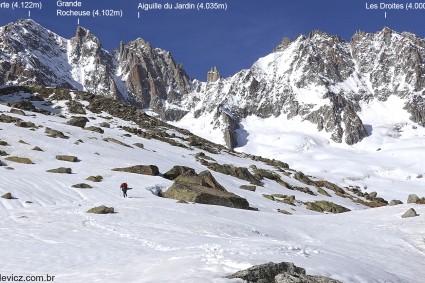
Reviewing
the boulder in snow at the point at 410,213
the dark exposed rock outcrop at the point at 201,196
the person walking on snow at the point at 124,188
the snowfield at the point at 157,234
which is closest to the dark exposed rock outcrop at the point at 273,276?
the snowfield at the point at 157,234

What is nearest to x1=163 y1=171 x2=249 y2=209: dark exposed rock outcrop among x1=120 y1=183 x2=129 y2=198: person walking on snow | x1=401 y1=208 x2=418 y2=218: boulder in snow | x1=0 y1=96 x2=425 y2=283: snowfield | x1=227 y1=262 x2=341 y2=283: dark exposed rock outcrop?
x1=0 y1=96 x2=425 y2=283: snowfield

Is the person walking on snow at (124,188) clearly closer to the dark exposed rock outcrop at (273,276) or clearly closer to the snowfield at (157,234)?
the snowfield at (157,234)

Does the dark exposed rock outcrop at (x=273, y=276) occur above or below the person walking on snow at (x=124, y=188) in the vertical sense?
below

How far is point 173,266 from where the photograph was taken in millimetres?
12867

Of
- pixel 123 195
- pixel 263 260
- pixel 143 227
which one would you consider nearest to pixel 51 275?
pixel 263 260

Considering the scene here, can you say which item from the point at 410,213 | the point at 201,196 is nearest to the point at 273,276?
the point at 201,196

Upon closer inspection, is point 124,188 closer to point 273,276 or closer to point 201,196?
point 201,196

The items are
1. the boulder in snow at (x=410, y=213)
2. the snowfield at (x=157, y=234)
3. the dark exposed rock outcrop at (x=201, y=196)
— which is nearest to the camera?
the snowfield at (x=157, y=234)

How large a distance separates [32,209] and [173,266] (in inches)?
624

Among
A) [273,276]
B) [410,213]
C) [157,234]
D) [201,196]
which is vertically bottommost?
[273,276]

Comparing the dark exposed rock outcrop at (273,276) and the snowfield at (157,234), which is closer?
the dark exposed rock outcrop at (273,276)

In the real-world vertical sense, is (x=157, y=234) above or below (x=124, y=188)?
below

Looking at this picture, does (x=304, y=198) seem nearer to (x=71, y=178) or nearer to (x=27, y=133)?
(x=71, y=178)

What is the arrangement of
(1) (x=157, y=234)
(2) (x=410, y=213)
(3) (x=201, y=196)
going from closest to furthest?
1. (1) (x=157, y=234)
2. (2) (x=410, y=213)
3. (3) (x=201, y=196)
